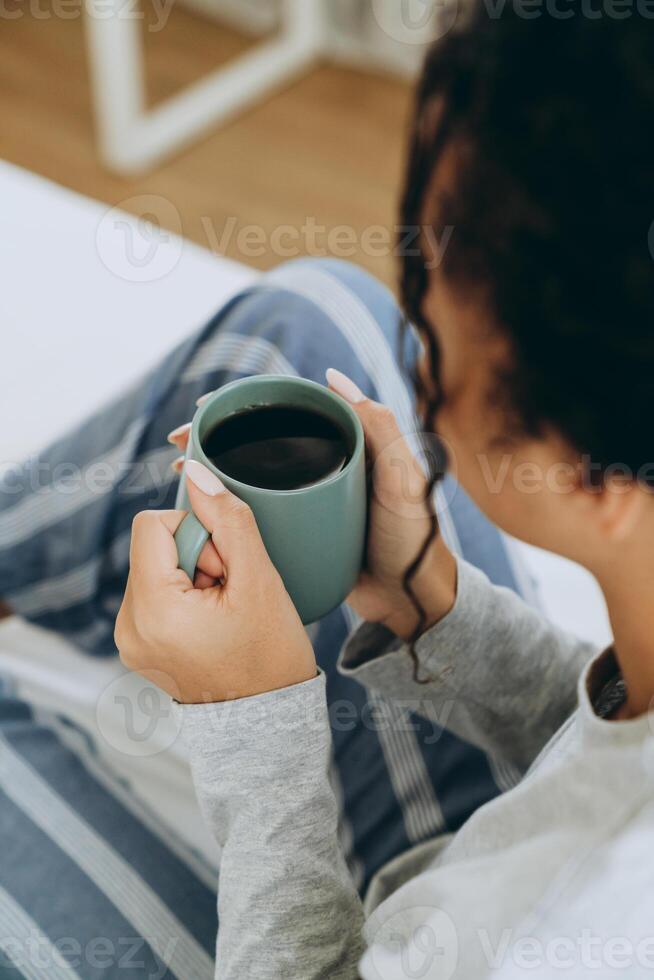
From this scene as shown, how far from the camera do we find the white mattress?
0.80m

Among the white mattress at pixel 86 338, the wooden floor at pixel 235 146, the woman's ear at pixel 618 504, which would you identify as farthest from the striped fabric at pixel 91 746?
the wooden floor at pixel 235 146

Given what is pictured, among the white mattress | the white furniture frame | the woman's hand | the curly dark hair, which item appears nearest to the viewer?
the curly dark hair

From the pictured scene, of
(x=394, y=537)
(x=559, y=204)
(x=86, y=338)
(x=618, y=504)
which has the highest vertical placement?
(x=559, y=204)

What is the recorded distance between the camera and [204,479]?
48cm

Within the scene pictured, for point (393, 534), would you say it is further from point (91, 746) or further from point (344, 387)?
point (91, 746)

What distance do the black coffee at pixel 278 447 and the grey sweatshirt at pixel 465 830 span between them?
112 millimetres

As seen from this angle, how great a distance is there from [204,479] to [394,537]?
0.51 ft

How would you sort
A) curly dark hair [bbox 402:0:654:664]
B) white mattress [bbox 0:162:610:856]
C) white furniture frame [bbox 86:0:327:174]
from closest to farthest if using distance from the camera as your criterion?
curly dark hair [bbox 402:0:654:664], white mattress [bbox 0:162:610:856], white furniture frame [bbox 86:0:327:174]

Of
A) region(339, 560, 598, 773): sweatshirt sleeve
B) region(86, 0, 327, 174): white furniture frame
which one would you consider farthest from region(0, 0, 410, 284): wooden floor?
region(339, 560, 598, 773): sweatshirt sleeve

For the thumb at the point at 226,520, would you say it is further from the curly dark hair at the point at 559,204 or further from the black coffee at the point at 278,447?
the curly dark hair at the point at 559,204

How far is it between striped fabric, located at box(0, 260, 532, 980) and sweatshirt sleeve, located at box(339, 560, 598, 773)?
0.20 feet

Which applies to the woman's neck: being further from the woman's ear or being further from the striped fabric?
the striped fabric

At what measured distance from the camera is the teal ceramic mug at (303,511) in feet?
1.61

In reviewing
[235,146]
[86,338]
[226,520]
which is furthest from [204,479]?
[235,146]
